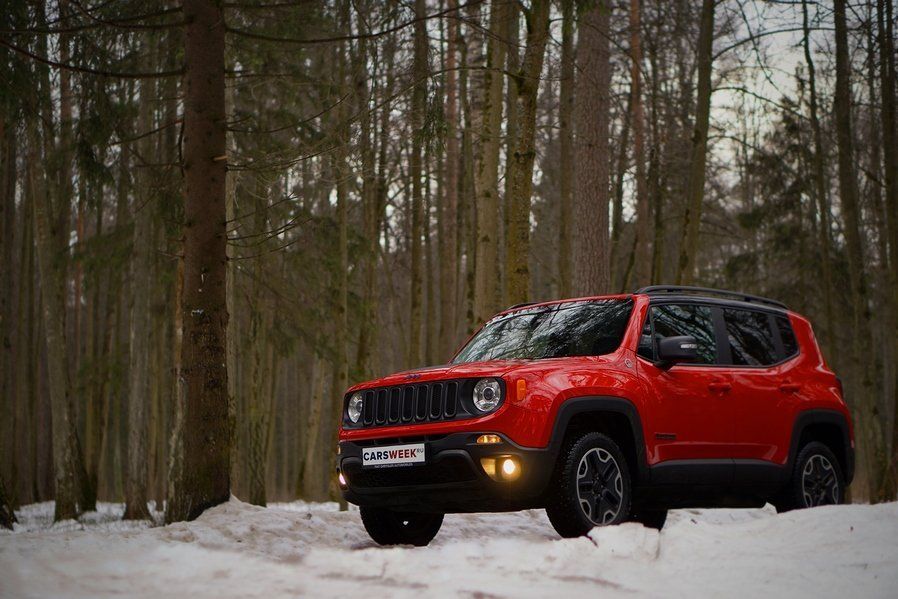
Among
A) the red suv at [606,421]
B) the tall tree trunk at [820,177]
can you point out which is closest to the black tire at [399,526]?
the red suv at [606,421]

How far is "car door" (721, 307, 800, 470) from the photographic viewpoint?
8664 mm

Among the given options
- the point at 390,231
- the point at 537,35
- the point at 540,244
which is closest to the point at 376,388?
the point at 537,35

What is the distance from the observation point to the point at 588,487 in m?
7.29

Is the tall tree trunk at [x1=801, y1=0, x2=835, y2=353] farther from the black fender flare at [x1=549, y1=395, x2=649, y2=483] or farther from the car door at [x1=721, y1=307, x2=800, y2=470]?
the black fender flare at [x1=549, y1=395, x2=649, y2=483]

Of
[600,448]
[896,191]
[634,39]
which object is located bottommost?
[600,448]

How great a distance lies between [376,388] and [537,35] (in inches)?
251

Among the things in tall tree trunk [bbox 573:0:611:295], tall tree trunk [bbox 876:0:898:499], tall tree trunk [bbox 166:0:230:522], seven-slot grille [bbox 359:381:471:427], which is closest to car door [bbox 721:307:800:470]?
seven-slot grille [bbox 359:381:471:427]

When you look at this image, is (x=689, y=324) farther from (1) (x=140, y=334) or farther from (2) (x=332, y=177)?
(1) (x=140, y=334)

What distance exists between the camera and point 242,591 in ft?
16.9

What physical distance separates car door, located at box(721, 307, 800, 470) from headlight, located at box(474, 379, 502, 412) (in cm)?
256

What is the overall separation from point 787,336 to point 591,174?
6099mm

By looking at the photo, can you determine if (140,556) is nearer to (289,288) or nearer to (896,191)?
(896,191)

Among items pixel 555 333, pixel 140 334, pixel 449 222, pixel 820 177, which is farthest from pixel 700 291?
pixel 820 177

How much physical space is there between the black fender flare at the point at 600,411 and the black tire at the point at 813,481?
2072 mm
